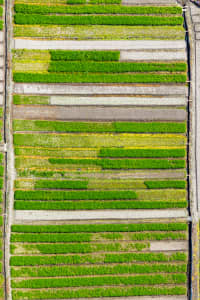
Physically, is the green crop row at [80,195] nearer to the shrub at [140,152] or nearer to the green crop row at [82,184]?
the green crop row at [82,184]

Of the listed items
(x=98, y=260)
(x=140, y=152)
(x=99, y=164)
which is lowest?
(x=98, y=260)

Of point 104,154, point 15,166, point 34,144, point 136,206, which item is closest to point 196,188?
point 136,206

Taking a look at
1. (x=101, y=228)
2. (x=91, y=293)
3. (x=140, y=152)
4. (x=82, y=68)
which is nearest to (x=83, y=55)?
(x=82, y=68)

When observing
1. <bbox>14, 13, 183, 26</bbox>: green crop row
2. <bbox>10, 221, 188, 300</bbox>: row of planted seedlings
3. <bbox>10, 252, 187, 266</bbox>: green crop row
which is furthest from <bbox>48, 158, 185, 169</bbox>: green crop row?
<bbox>14, 13, 183, 26</bbox>: green crop row

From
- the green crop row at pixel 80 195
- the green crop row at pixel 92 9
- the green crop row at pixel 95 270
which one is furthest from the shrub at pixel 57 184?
the green crop row at pixel 92 9

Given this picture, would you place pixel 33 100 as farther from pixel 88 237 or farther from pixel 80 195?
pixel 88 237

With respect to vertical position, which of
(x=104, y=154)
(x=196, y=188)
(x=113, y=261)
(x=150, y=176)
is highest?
(x=104, y=154)

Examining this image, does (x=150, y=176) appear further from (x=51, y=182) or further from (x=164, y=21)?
(x=164, y=21)
